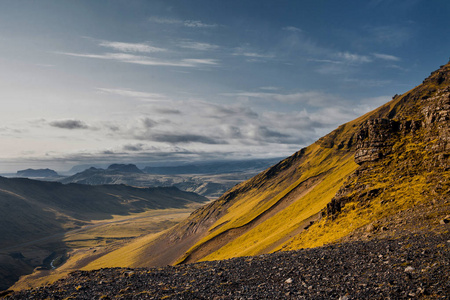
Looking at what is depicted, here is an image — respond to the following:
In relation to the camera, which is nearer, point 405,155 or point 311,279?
point 311,279

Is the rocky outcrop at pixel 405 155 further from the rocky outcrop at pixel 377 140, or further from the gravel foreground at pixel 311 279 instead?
the gravel foreground at pixel 311 279

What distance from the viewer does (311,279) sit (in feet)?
81.9

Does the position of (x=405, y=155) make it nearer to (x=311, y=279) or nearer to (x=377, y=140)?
(x=377, y=140)

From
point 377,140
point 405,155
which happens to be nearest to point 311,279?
point 405,155

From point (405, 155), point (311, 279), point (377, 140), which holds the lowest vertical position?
point (311, 279)

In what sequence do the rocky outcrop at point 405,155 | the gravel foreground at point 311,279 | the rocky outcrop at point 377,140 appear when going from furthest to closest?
the rocky outcrop at point 377,140
the rocky outcrop at point 405,155
the gravel foreground at point 311,279

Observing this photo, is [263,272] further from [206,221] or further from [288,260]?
[206,221]

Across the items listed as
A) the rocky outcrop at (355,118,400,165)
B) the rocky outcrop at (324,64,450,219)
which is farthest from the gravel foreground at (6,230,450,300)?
the rocky outcrop at (355,118,400,165)

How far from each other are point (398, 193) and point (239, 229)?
90.8m

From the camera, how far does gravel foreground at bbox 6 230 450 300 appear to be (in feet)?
65.7

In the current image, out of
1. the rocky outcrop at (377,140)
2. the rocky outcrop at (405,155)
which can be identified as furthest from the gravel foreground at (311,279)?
the rocky outcrop at (377,140)

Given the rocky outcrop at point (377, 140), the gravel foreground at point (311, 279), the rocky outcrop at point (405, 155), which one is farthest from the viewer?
the rocky outcrop at point (377, 140)

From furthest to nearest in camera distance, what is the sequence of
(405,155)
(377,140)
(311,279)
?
(377,140) < (405,155) < (311,279)

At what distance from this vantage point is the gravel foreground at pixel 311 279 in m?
20.0
